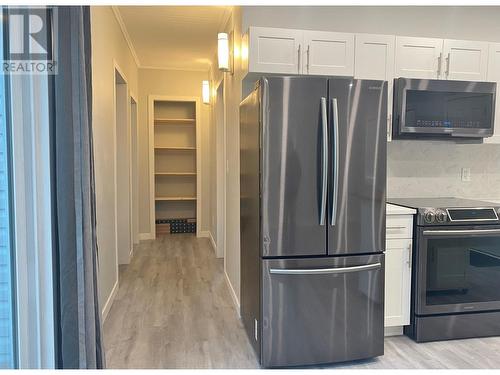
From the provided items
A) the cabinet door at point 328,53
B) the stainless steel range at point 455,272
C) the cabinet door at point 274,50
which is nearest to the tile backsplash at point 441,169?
the stainless steel range at point 455,272

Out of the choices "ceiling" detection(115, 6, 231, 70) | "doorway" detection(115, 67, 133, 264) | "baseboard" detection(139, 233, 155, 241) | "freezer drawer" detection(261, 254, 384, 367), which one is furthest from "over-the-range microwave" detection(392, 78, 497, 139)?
"baseboard" detection(139, 233, 155, 241)

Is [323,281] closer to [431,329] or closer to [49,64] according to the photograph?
[431,329]

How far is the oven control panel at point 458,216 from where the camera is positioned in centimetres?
262

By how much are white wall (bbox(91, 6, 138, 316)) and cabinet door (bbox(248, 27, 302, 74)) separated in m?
1.17

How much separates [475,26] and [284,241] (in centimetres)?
275

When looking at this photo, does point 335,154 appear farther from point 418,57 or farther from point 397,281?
point 418,57

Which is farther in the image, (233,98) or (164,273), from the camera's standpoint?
(164,273)

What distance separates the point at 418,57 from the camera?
9.45 feet

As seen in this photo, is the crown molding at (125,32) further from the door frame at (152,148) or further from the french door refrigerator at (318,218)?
the french door refrigerator at (318,218)

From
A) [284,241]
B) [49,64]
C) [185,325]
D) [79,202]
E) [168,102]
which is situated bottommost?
[185,325]

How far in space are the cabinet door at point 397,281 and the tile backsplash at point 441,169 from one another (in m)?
0.77

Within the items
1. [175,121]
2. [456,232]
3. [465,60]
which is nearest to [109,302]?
[456,232]

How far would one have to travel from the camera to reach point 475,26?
335cm

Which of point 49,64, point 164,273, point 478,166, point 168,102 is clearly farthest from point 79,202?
point 168,102
